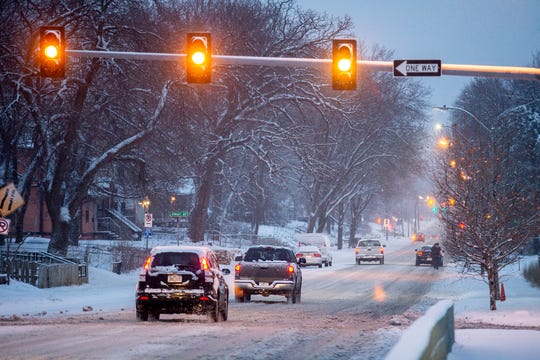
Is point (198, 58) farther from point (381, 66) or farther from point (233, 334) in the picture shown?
point (233, 334)

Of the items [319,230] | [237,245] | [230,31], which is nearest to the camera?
[230,31]

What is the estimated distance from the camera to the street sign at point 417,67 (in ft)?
53.1

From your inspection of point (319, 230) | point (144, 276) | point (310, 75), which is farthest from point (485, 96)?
point (144, 276)

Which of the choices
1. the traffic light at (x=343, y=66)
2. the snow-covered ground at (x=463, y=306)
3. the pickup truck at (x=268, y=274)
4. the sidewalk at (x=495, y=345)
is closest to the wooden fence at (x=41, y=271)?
the snow-covered ground at (x=463, y=306)

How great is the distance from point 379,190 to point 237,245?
19774 millimetres

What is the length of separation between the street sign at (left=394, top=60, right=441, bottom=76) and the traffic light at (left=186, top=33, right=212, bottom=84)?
11.5 feet

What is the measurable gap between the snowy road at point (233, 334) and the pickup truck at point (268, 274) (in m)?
0.50

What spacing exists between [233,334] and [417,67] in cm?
599

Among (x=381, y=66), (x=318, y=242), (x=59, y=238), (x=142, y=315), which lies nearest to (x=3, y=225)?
(x=59, y=238)

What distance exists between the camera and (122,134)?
37.9 metres

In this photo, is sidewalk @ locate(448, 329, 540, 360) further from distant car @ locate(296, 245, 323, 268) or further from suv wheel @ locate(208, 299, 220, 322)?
distant car @ locate(296, 245, 323, 268)

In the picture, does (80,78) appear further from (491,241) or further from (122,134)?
(491,241)

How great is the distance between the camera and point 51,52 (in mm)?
16719

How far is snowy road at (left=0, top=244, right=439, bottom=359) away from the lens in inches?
537
